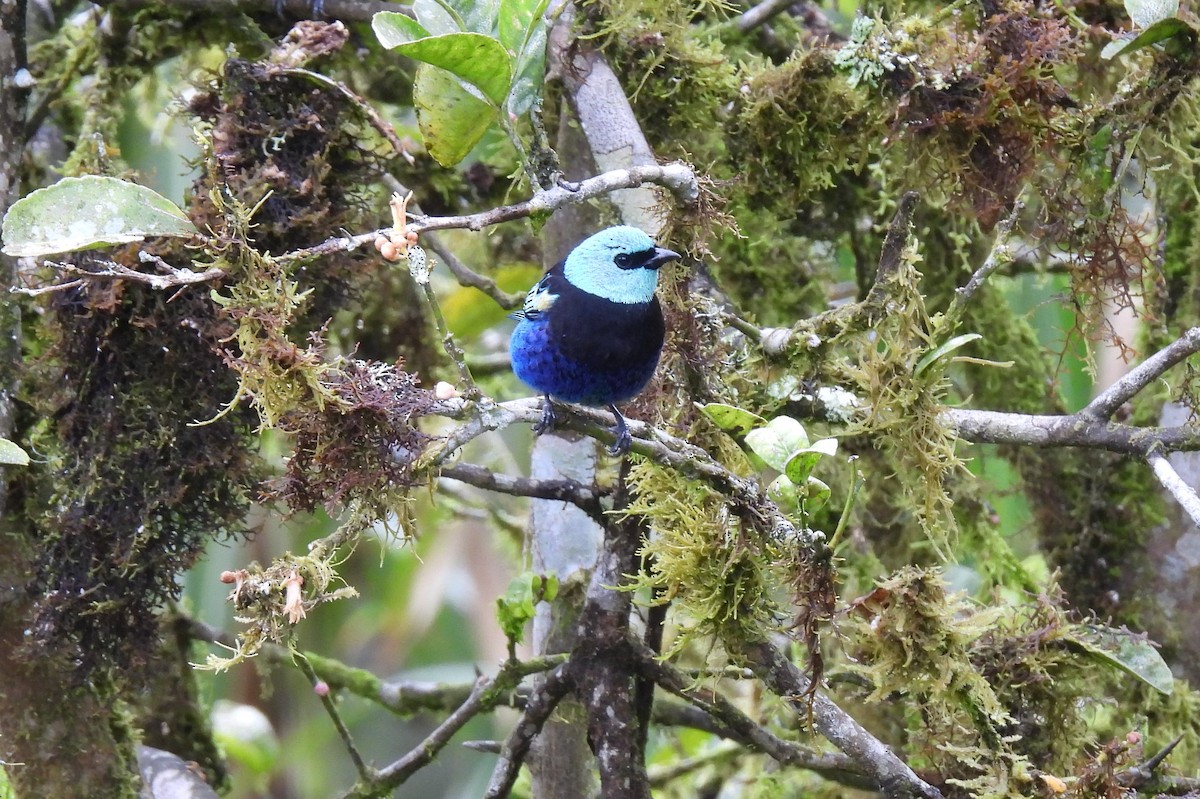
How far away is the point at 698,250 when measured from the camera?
235cm

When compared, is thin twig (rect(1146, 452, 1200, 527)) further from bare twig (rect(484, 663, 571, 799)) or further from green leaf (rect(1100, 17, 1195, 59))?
bare twig (rect(484, 663, 571, 799))

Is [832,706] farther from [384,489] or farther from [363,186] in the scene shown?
[363,186]

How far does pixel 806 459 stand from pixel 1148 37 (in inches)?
41.9

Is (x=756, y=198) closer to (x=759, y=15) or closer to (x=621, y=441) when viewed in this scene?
(x=759, y=15)

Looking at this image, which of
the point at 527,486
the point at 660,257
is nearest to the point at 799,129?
the point at 660,257

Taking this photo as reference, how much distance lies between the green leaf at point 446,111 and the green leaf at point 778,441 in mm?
713

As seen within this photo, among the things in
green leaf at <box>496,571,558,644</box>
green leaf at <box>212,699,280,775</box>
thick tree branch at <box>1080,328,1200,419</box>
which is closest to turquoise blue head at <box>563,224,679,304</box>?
green leaf at <box>496,571,558,644</box>

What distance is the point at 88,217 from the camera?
1881mm

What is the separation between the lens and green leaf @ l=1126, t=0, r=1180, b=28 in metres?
2.08

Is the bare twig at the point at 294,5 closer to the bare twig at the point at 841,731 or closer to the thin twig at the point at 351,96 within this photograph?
the thin twig at the point at 351,96

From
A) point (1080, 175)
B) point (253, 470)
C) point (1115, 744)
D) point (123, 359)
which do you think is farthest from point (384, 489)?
point (1080, 175)

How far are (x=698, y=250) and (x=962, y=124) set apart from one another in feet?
2.09

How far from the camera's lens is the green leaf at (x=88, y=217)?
6.11 ft

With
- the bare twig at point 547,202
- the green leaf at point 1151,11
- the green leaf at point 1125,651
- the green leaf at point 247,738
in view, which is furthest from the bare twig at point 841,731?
the green leaf at point 247,738
